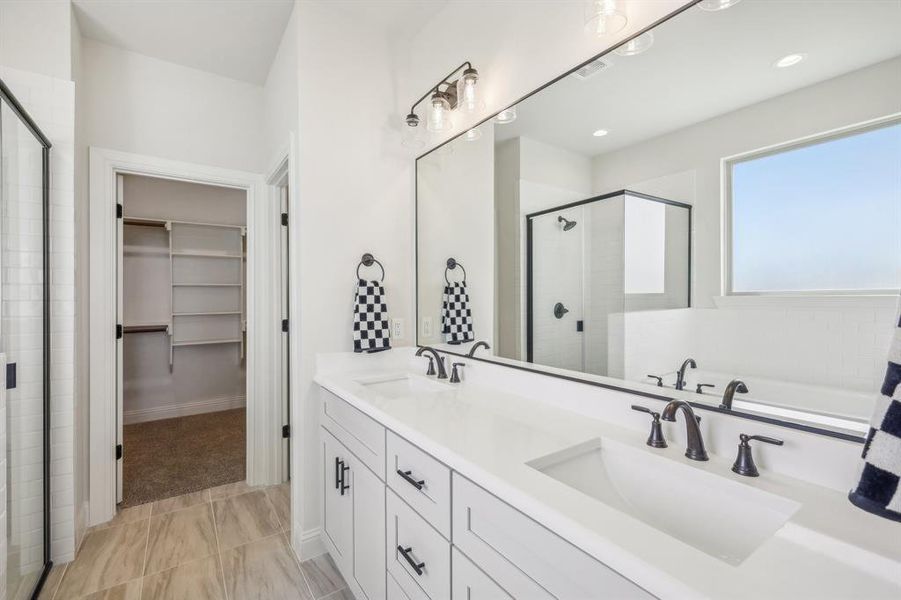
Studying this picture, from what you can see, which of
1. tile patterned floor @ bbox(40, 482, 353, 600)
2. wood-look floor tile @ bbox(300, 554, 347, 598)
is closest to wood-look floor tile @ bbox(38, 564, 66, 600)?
tile patterned floor @ bbox(40, 482, 353, 600)

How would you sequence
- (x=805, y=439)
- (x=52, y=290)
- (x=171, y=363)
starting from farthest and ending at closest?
(x=171, y=363)
(x=52, y=290)
(x=805, y=439)

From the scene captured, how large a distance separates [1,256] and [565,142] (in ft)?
6.87

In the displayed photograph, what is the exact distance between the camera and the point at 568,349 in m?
1.44

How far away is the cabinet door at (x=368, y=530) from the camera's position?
4.59 ft

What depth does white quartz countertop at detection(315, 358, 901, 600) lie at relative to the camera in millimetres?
568

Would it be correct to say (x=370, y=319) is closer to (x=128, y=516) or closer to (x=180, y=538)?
(x=180, y=538)

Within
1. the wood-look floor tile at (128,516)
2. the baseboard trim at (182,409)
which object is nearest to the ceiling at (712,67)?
→ the wood-look floor tile at (128,516)

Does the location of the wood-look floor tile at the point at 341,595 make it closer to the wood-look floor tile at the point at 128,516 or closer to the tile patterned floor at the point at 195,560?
the tile patterned floor at the point at 195,560

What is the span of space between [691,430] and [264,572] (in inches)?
76.1

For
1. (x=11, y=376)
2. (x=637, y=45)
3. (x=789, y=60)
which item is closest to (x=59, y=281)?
(x=11, y=376)

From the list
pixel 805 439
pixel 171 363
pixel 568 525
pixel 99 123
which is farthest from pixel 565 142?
pixel 171 363

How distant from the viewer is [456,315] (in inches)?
80.7

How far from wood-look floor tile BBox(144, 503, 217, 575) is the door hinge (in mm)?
1007

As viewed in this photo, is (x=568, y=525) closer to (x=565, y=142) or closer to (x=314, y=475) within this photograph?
(x=565, y=142)
